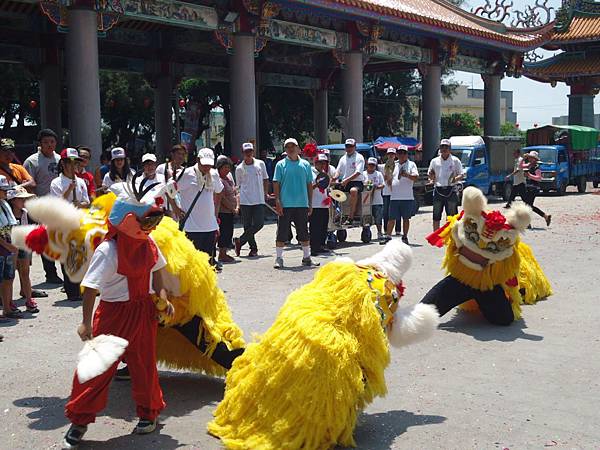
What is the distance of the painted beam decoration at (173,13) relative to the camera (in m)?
15.5

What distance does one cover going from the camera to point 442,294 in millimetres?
6895

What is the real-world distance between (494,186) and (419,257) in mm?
14317

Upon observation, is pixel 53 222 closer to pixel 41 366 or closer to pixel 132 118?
pixel 41 366

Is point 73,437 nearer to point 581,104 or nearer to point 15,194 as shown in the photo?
point 15,194

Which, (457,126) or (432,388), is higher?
(457,126)

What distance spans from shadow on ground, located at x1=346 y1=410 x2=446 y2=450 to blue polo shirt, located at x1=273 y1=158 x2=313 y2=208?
19.2ft

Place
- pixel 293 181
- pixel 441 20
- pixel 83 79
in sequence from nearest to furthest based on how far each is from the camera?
pixel 293 181, pixel 83 79, pixel 441 20

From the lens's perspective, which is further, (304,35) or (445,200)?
(304,35)

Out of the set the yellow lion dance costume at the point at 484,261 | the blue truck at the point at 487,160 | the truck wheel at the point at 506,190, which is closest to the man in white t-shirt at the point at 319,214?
the yellow lion dance costume at the point at 484,261

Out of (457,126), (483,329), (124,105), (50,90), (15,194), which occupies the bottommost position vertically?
(483,329)

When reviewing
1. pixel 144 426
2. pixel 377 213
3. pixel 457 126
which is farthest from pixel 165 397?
pixel 457 126

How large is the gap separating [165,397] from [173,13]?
42.4 ft

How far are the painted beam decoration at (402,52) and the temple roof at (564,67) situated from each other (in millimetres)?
14389

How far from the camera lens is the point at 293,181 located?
1030 centimetres
